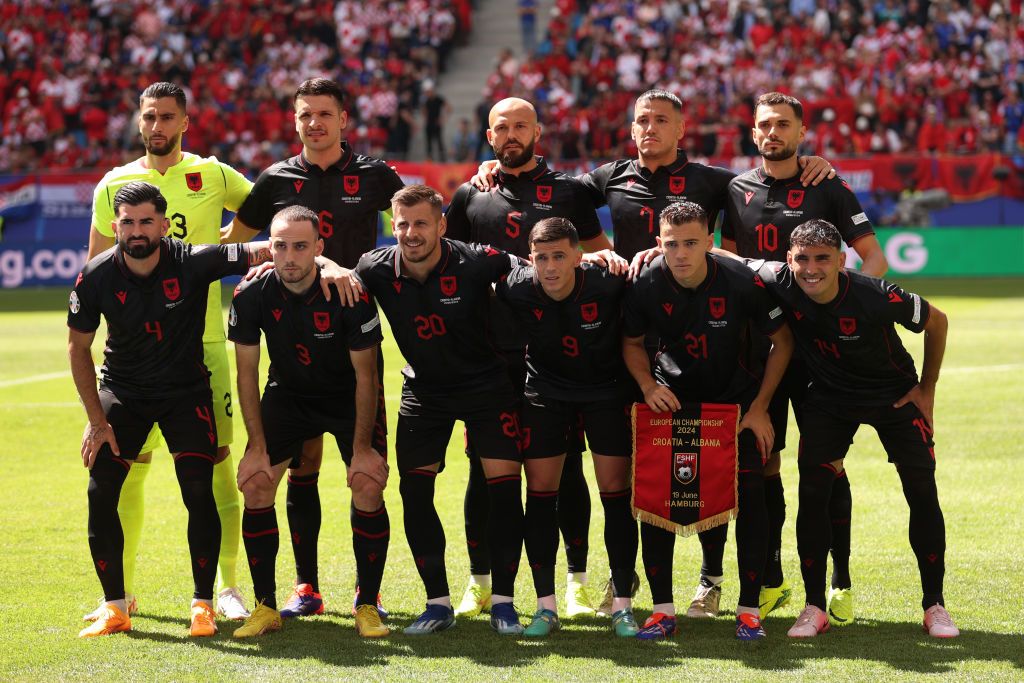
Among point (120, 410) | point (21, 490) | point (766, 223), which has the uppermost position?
point (766, 223)

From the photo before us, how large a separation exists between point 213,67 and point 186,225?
25.5 metres

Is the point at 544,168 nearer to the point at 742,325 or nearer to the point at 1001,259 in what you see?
the point at 742,325

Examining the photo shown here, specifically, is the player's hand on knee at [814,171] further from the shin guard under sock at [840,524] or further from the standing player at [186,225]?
the standing player at [186,225]

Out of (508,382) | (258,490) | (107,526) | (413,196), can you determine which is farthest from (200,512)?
(413,196)

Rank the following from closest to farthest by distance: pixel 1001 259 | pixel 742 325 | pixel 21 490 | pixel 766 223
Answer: pixel 742 325
pixel 766 223
pixel 21 490
pixel 1001 259

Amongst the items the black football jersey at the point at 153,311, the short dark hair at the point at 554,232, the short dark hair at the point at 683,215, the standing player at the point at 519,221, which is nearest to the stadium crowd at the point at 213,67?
the standing player at the point at 519,221

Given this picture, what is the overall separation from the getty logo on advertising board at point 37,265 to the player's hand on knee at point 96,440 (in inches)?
769

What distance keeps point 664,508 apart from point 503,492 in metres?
0.77

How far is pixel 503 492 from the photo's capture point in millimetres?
6355

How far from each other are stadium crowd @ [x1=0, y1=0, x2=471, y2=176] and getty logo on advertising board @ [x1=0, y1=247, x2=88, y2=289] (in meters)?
3.34

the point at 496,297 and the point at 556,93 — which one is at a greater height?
the point at 556,93

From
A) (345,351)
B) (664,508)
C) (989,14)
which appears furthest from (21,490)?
(989,14)

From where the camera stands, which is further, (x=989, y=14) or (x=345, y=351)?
(x=989, y=14)

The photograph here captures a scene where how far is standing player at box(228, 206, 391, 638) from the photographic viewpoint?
6238 mm
